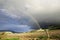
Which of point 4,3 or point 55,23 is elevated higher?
point 4,3

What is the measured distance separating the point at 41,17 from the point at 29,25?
0.77 feet

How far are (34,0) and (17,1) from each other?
0.90 feet

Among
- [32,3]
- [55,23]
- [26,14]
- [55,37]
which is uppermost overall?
[32,3]

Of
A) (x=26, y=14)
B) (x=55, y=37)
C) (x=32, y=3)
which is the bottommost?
(x=55, y=37)

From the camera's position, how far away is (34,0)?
269 centimetres

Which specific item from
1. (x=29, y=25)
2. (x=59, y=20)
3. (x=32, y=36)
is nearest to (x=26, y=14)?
(x=29, y=25)

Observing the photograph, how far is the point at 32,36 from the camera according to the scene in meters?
2.66

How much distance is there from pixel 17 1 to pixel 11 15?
25cm

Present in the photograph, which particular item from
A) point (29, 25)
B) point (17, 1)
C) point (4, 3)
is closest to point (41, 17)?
point (29, 25)

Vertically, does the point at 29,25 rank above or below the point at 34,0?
below

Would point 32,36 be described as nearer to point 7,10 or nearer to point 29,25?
point 29,25

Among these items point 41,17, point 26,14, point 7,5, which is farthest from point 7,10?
point 41,17

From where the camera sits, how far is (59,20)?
8.76 feet

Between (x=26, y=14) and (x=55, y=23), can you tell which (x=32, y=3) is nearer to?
(x=26, y=14)
